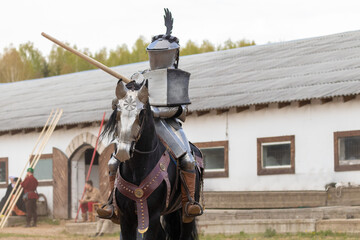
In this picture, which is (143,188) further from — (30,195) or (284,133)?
(30,195)

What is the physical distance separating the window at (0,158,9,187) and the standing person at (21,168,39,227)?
3.51 metres

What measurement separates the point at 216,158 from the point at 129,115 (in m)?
15.2

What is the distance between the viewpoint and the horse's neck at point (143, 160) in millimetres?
9320

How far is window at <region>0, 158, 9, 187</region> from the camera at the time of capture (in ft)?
96.4

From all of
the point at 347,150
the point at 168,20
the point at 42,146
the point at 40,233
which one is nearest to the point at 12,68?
the point at 42,146

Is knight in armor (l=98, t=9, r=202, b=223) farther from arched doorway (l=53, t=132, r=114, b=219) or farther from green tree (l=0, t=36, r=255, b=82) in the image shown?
green tree (l=0, t=36, r=255, b=82)

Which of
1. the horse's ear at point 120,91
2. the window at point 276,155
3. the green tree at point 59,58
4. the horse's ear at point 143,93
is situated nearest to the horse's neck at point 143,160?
the horse's ear at point 143,93

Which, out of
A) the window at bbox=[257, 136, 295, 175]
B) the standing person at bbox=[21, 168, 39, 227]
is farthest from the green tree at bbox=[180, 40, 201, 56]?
the window at bbox=[257, 136, 295, 175]

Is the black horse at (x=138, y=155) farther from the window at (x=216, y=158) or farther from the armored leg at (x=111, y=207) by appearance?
the window at (x=216, y=158)

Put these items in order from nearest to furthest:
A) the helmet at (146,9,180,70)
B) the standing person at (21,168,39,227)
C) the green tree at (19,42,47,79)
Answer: the helmet at (146,9,180,70) → the standing person at (21,168,39,227) → the green tree at (19,42,47,79)

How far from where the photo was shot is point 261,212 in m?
20.2

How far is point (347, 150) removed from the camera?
69.2 ft

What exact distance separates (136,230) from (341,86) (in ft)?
41.6

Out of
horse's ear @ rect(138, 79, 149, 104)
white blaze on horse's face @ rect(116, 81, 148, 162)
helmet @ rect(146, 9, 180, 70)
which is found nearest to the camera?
white blaze on horse's face @ rect(116, 81, 148, 162)
